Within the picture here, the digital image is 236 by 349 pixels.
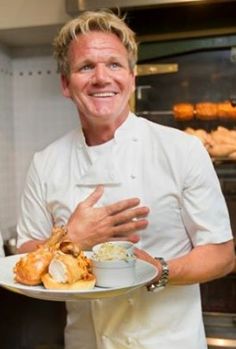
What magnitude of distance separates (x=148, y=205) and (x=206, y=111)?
1.89ft

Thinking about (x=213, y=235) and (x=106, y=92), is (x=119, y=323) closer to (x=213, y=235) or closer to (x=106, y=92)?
(x=213, y=235)

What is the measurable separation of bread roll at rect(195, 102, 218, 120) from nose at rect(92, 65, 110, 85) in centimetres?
57

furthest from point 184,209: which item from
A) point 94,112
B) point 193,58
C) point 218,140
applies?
point 193,58

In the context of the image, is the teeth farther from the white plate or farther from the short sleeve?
the white plate

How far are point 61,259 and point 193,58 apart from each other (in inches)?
37.2

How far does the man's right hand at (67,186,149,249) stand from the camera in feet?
2.89

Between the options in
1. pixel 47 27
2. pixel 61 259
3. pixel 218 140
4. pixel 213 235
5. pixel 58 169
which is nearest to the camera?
pixel 61 259

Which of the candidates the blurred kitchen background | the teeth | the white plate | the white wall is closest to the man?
the teeth

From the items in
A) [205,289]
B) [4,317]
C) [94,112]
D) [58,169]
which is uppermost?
[94,112]

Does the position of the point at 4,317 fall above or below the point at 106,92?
below

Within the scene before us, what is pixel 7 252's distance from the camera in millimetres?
1710

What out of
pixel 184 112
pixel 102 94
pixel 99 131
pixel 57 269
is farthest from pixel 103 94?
pixel 184 112

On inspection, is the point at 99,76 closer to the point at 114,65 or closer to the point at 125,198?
the point at 114,65

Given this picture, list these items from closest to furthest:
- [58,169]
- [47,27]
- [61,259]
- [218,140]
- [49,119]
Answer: [61,259], [58,169], [218,140], [47,27], [49,119]
